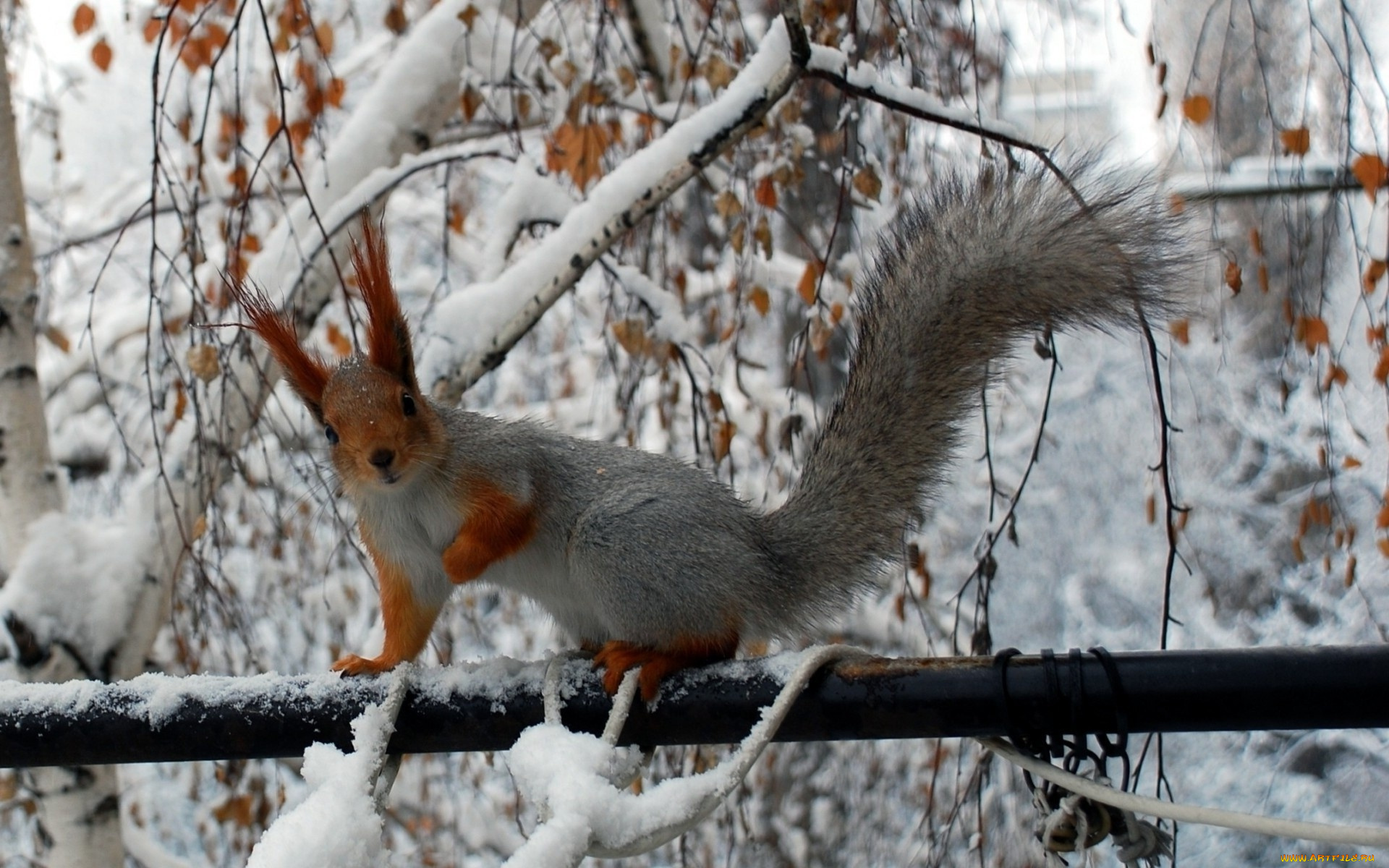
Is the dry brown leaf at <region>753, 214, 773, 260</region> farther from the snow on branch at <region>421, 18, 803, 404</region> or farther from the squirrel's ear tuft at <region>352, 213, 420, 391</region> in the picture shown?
the squirrel's ear tuft at <region>352, 213, 420, 391</region>

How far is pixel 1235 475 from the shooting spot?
103 inches

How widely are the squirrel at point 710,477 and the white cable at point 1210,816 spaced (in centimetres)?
28

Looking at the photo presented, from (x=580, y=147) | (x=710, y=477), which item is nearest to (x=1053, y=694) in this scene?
(x=710, y=477)

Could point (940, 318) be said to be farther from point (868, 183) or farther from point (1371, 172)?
point (1371, 172)

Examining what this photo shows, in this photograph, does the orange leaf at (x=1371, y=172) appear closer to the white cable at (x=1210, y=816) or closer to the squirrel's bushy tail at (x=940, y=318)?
the squirrel's bushy tail at (x=940, y=318)

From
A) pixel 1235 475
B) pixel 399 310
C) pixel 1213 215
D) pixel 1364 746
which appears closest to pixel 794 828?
pixel 1364 746

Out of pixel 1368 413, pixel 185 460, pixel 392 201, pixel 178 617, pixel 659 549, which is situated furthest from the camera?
pixel 392 201

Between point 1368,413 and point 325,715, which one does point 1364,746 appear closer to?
point 1368,413

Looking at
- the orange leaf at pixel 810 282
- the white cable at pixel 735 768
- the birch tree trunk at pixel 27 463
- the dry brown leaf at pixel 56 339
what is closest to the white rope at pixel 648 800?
the white cable at pixel 735 768

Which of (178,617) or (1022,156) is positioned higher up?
(1022,156)

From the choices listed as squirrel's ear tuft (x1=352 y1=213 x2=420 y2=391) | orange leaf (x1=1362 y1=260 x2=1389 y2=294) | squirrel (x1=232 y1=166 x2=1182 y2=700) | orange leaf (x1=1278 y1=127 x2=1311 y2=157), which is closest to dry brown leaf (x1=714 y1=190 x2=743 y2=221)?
squirrel (x1=232 y1=166 x2=1182 y2=700)

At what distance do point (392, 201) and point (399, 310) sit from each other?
2.02 metres

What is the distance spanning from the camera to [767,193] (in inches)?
52.3

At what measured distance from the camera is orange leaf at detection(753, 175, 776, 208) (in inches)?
52.1
